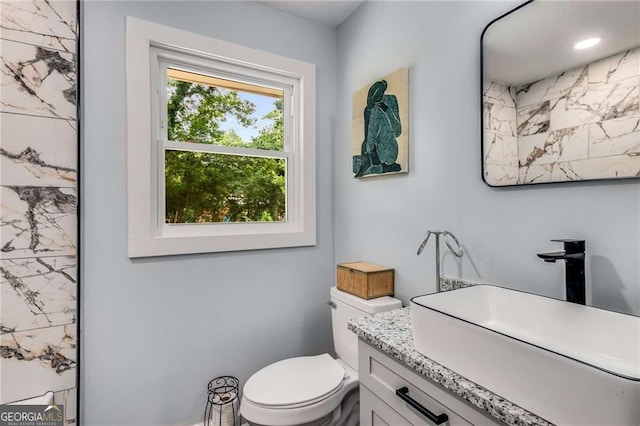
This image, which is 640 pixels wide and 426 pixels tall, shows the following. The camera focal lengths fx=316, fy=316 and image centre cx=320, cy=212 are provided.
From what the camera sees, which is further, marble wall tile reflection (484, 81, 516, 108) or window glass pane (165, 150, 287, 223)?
window glass pane (165, 150, 287, 223)

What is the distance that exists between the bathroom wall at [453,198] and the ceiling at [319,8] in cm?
6

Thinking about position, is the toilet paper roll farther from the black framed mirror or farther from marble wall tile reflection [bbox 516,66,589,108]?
marble wall tile reflection [bbox 516,66,589,108]

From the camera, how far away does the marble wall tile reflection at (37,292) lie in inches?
51.6

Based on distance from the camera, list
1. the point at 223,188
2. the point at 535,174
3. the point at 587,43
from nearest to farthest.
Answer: the point at 587,43
the point at 535,174
the point at 223,188

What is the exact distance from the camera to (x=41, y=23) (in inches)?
53.6

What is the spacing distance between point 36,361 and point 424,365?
1.59 m

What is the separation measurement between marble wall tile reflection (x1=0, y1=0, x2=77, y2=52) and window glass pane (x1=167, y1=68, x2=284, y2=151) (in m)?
0.44

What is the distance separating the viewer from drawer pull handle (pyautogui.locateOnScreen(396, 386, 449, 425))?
2.56 feet

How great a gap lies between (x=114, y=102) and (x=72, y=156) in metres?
0.32

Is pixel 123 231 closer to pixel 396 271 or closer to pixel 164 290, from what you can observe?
pixel 164 290

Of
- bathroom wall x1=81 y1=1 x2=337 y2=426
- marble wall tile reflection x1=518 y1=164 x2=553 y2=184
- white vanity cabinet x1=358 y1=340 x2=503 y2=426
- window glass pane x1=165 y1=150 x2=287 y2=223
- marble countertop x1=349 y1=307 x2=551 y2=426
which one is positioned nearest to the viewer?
marble countertop x1=349 y1=307 x2=551 y2=426

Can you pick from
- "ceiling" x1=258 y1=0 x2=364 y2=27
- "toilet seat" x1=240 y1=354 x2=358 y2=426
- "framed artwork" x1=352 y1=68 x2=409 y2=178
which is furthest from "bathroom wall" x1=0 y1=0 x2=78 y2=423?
"framed artwork" x1=352 y1=68 x2=409 y2=178

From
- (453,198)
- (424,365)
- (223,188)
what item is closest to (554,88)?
(453,198)

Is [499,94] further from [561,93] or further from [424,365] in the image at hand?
[424,365]
